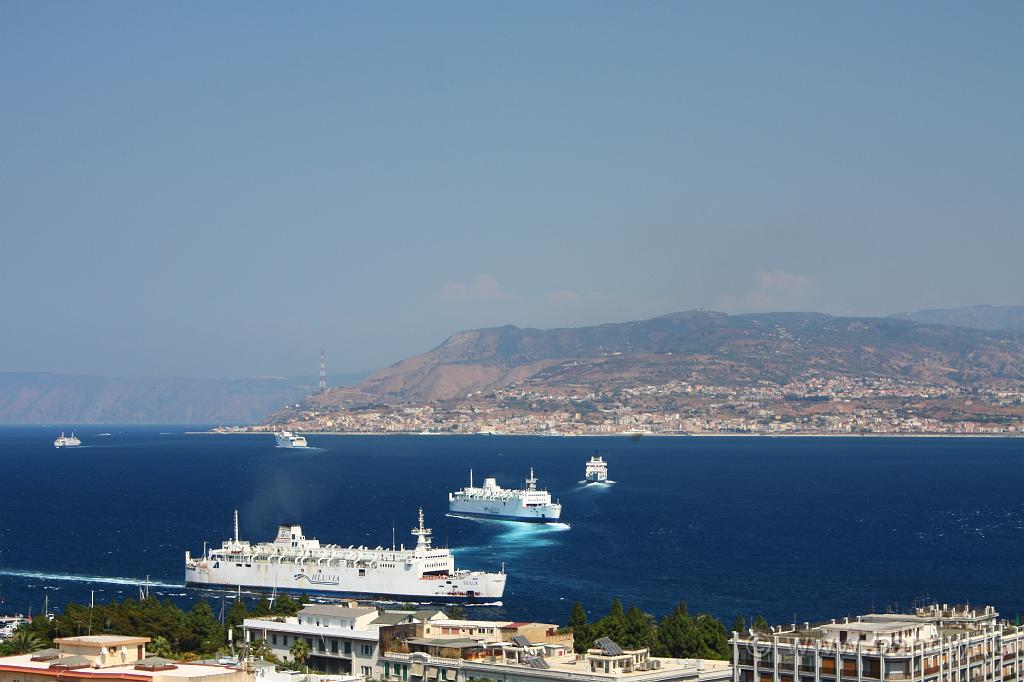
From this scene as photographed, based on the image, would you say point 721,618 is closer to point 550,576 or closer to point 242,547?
point 550,576

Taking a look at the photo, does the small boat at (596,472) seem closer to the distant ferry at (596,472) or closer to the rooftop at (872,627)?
the distant ferry at (596,472)

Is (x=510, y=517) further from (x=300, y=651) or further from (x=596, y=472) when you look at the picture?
(x=300, y=651)

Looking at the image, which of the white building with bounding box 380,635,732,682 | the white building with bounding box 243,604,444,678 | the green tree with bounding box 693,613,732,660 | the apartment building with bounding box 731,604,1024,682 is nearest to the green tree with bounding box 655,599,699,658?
the green tree with bounding box 693,613,732,660

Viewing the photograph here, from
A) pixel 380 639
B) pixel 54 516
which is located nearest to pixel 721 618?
pixel 380 639

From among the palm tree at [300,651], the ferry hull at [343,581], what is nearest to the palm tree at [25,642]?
the palm tree at [300,651]

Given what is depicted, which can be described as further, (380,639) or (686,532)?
(686,532)
